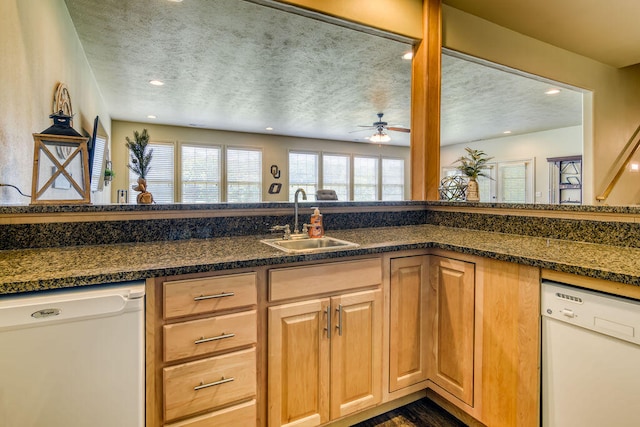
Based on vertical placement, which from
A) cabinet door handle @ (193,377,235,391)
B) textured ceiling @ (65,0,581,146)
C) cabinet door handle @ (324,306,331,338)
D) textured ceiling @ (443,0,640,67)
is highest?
textured ceiling @ (443,0,640,67)

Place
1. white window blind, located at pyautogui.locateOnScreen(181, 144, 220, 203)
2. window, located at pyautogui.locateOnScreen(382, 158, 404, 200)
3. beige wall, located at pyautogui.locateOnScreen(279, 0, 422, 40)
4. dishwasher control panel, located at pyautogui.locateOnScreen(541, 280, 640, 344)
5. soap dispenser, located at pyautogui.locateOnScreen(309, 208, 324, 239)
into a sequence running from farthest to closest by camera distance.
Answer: window, located at pyautogui.locateOnScreen(382, 158, 404, 200) → white window blind, located at pyautogui.locateOnScreen(181, 144, 220, 203) → beige wall, located at pyautogui.locateOnScreen(279, 0, 422, 40) → soap dispenser, located at pyautogui.locateOnScreen(309, 208, 324, 239) → dishwasher control panel, located at pyautogui.locateOnScreen(541, 280, 640, 344)

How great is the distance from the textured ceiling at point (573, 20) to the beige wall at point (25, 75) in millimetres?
2770

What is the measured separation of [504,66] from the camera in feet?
10.6

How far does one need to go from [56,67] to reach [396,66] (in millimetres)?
3241

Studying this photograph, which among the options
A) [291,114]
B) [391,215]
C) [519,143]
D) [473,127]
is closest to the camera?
[391,215]

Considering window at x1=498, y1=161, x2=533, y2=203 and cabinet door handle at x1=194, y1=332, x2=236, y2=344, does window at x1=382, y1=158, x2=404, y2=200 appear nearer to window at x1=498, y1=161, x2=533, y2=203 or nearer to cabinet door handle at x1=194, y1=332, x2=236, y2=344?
window at x1=498, y1=161, x2=533, y2=203

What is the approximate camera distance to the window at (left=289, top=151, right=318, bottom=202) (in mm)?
8234

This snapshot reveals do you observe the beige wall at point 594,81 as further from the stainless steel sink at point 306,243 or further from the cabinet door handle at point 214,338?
the cabinet door handle at point 214,338

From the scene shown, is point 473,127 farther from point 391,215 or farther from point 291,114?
point 391,215

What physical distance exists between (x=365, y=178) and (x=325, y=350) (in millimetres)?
8102

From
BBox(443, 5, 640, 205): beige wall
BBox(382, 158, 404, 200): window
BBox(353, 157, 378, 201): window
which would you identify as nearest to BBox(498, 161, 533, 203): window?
BBox(382, 158, 404, 200): window

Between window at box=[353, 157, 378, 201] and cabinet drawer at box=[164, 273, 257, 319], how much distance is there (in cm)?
795

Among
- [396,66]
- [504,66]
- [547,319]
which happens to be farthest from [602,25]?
[547,319]

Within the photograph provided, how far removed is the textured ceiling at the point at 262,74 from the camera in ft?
9.54
